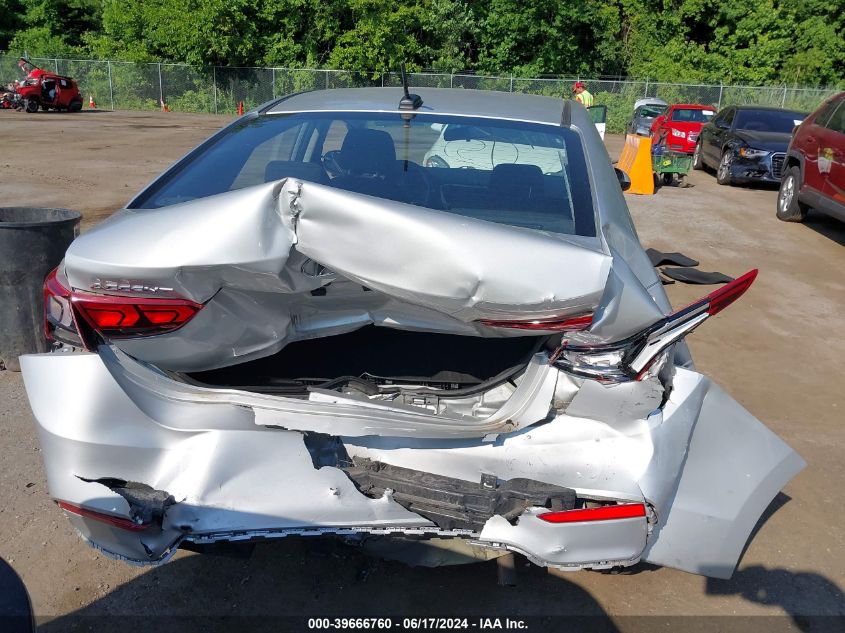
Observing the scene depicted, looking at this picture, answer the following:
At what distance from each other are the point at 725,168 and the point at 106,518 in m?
14.3

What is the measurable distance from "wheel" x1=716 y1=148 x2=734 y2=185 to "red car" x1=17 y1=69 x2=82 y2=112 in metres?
24.5

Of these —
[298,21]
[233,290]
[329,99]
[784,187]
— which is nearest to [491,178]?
[329,99]

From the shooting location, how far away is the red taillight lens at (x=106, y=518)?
219cm

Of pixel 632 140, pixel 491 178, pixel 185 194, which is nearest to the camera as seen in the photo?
pixel 185 194

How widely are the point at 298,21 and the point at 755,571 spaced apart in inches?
1318

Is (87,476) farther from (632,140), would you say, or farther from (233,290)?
(632,140)

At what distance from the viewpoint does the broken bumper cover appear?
2154mm

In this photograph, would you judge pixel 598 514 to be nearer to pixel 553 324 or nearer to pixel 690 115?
pixel 553 324

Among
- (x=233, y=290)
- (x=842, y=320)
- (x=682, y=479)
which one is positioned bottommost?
(x=842, y=320)

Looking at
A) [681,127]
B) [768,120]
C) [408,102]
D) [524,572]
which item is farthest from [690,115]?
[524,572]

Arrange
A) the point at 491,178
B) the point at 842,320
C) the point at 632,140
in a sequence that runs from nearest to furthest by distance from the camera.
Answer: the point at 491,178 < the point at 842,320 < the point at 632,140

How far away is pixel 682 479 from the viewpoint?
7.52 ft

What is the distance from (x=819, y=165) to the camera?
8961 mm

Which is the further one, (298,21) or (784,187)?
(298,21)
